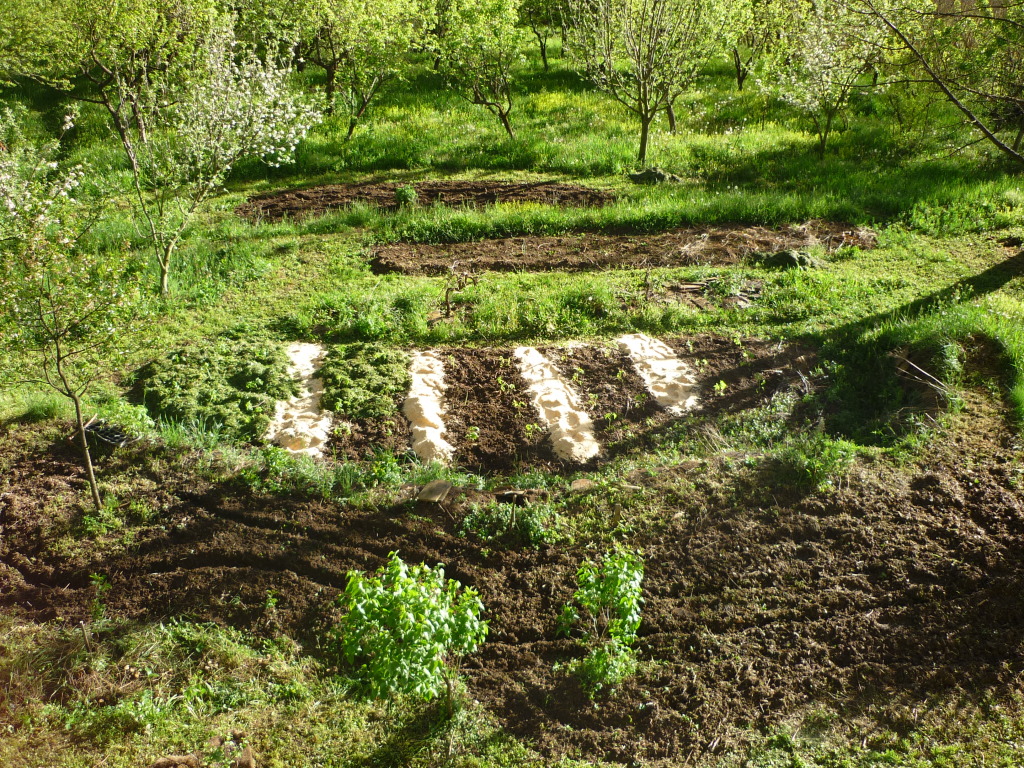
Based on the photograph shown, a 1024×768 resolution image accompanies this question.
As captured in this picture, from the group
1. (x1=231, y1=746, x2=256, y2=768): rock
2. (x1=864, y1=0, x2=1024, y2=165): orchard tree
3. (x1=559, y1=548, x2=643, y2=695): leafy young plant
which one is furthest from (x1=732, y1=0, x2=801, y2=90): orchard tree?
(x1=231, y1=746, x2=256, y2=768): rock

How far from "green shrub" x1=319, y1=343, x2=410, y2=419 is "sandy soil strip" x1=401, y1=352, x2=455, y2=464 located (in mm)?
123

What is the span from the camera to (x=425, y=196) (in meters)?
11.1


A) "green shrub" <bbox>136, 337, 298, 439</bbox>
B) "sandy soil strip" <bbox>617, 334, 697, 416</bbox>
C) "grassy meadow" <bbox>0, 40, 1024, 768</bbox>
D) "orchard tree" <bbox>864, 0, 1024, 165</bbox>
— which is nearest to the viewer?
"grassy meadow" <bbox>0, 40, 1024, 768</bbox>

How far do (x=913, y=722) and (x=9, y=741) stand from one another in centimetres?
465

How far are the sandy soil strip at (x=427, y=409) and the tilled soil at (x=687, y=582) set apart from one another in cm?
84

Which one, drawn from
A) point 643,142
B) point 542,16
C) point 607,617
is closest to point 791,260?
point 643,142

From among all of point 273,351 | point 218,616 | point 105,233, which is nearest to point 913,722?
point 218,616

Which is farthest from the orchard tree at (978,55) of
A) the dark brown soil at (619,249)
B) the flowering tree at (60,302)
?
the flowering tree at (60,302)

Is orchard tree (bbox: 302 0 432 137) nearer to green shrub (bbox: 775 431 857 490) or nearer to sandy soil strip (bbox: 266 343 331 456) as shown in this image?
sandy soil strip (bbox: 266 343 331 456)

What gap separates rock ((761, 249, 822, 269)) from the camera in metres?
8.47

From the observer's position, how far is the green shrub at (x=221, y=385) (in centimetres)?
591

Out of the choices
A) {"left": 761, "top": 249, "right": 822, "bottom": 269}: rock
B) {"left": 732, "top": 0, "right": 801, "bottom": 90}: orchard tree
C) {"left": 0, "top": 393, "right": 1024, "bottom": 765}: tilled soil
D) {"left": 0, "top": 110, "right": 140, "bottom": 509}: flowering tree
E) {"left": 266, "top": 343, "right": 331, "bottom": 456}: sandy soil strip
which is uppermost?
{"left": 732, "top": 0, "right": 801, "bottom": 90}: orchard tree

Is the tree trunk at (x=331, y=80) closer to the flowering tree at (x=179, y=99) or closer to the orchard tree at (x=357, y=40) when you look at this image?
the orchard tree at (x=357, y=40)

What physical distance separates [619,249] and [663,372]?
3.08 m
